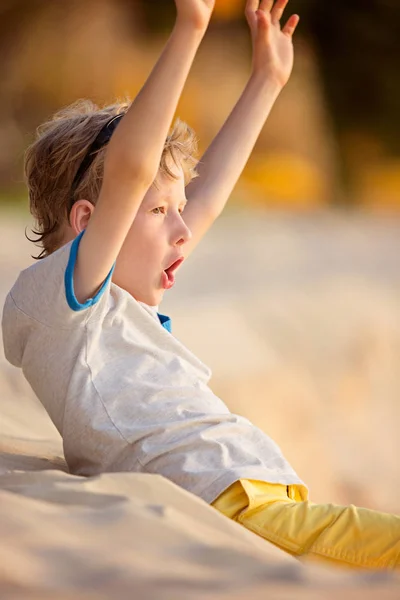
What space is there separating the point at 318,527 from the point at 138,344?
0.32 metres

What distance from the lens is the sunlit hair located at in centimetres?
133

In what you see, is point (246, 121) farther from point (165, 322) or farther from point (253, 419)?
point (253, 419)

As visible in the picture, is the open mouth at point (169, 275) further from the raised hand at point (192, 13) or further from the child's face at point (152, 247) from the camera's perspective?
the raised hand at point (192, 13)

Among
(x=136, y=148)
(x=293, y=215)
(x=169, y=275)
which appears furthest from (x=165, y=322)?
(x=293, y=215)

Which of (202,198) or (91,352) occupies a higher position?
(202,198)

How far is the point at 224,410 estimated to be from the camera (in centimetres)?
128

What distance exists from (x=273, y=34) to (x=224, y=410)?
73 cm

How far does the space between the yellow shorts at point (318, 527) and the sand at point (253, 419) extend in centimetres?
13

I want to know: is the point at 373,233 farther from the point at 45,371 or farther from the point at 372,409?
the point at 45,371

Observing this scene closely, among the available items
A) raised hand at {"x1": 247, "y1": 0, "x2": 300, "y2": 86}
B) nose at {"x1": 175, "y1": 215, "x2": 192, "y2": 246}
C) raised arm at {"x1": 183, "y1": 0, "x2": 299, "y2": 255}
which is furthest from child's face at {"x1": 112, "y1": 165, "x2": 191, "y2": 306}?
raised hand at {"x1": 247, "y1": 0, "x2": 300, "y2": 86}

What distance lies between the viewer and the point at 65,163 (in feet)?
4.47

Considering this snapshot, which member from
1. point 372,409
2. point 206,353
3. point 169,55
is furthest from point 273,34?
point 372,409

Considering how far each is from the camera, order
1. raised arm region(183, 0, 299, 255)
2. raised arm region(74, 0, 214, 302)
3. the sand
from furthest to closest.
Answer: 1. raised arm region(183, 0, 299, 255)
2. raised arm region(74, 0, 214, 302)
3. the sand

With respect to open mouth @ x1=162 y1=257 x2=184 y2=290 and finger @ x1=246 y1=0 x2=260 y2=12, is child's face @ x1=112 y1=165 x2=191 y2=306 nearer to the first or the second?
open mouth @ x1=162 y1=257 x2=184 y2=290
